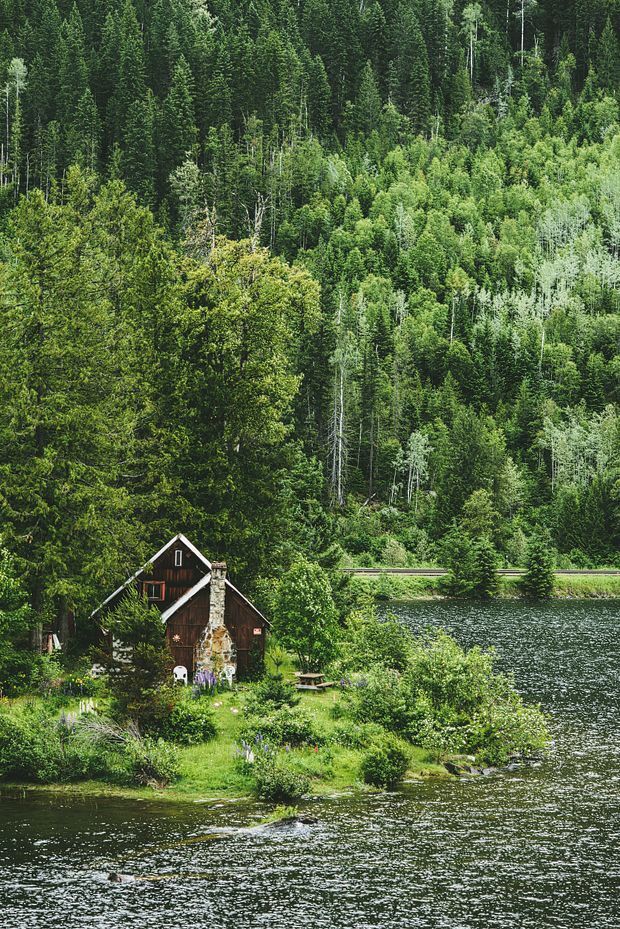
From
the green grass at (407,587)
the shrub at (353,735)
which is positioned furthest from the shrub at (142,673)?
the green grass at (407,587)

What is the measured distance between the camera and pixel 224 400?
57156 millimetres

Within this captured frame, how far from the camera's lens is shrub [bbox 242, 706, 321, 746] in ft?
130

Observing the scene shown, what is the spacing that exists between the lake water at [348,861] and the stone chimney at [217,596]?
1309 cm

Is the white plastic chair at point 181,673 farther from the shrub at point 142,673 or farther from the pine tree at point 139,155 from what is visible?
the pine tree at point 139,155

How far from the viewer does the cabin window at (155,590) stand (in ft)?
159

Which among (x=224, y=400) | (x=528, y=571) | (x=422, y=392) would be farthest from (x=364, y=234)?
(x=224, y=400)

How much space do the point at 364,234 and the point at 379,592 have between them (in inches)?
3805

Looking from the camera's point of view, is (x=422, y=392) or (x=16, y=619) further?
(x=422, y=392)

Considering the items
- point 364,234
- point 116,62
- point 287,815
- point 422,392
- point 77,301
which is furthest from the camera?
point 116,62

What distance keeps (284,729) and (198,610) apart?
908cm

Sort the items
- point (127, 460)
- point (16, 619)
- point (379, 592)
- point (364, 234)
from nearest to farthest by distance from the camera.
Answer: point (16, 619)
point (127, 460)
point (379, 592)
point (364, 234)

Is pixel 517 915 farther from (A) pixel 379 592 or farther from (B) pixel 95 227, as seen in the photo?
(A) pixel 379 592

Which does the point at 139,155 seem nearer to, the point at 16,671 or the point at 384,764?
the point at 16,671

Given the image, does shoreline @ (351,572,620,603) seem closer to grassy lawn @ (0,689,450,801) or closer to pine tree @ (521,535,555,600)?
pine tree @ (521,535,555,600)
